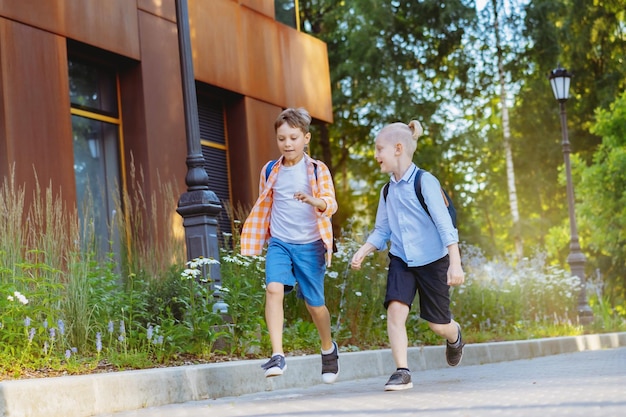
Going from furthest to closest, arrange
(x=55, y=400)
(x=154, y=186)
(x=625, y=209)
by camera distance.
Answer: (x=625, y=209) → (x=154, y=186) → (x=55, y=400)

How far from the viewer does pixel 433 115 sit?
30688 millimetres

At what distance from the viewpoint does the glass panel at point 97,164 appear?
13.5 m

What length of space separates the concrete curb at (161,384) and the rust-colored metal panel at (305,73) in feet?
28.9

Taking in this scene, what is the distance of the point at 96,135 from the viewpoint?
1396cm

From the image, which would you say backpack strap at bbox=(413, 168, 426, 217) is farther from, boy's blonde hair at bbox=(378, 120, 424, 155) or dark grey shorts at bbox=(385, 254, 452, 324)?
dark grey shorts at bbox=(385, 254, 452, 324)

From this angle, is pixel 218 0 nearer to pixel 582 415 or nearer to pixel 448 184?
pixel 582 415

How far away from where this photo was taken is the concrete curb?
5605 millimetres

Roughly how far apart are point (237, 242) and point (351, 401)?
485 cm

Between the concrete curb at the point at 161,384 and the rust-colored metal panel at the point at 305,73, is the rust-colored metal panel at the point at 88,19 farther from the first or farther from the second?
the concrete curb at the point at 161,384

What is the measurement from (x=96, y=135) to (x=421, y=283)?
786 cm

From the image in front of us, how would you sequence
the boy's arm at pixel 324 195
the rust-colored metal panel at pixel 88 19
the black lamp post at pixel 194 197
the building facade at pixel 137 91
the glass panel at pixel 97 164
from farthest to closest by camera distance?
the glass panel at pixel 97 164 → the rust-colored metal panel at pixel 88 19 → the building facade at pixel 137 91 → the black lamp post at pixel 194 197 → the boy's arm at pixel 324 195

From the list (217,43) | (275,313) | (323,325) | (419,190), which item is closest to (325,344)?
(323,325)

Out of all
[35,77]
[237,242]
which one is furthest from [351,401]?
[35,77]

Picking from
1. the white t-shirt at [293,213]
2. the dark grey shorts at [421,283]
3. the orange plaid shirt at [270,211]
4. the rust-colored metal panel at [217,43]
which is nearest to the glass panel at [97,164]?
the rust-colored metal panel at [217,43]
